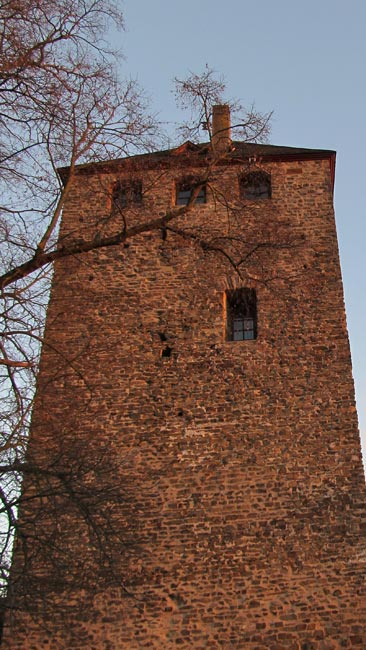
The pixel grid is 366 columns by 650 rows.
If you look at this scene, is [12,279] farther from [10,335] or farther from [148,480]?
[148,480]

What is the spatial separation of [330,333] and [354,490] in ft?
8.83

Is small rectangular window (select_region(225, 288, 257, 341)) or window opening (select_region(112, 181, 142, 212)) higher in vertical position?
window opening (select_region(112, 181, 142, 212))

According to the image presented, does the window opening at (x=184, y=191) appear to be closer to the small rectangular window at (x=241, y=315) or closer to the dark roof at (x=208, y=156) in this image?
the dark roof at (x=208, y=156)

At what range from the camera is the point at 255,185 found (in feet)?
52.1

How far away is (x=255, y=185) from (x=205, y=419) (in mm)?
5114

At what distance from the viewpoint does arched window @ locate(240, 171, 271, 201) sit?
619 inches

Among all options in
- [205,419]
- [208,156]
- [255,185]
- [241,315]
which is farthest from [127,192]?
[205,419]

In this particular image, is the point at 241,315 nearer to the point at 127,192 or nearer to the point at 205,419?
the point at 205,419

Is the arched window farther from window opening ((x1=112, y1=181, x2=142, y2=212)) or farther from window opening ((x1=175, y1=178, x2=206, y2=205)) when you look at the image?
window opening ((x1=112, y1=181, x2=142, y2=212))

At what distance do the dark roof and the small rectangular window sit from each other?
7.07 ft

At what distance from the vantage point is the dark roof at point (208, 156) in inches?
509

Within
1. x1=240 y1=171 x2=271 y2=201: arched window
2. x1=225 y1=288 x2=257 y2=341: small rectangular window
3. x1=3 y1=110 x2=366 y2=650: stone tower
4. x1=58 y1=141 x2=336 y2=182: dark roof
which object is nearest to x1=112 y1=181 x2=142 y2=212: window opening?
x1=3 y1=110 x2=366 y2=650: stone tower

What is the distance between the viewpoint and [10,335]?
338 inches

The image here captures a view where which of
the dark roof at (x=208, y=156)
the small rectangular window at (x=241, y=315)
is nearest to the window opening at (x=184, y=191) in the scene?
the dark roof at (x=208, y=156)
